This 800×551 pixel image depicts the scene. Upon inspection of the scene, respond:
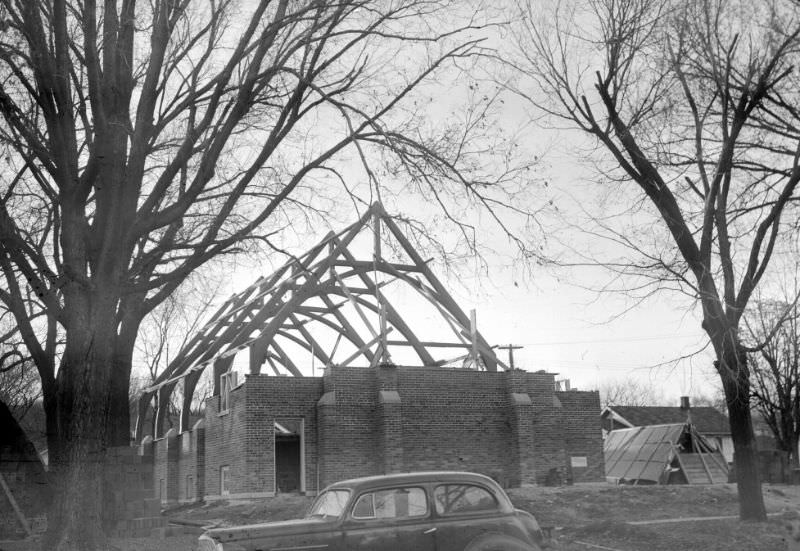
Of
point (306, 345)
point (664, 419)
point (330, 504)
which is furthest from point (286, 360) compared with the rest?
point (664, 419)

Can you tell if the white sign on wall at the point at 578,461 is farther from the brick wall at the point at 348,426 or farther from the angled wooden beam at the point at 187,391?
the angled wooden beam at the point at 187,391

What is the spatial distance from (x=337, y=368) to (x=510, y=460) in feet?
19.6

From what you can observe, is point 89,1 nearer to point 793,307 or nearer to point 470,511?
point 470,511

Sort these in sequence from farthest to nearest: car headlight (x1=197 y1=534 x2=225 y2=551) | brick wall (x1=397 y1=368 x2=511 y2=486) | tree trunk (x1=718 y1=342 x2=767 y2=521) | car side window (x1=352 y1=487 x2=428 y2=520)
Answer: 1. brick wall (x1=397 y1=368 x2=511 y2=486)
2. tree trunk (x1=718 y1=342 x2=767 y2=521)
3. car side window (x1=352 y1=487 x2=428 y2=520)
4. car headlight (x1=197 y1=534 x2=225 y2=551)

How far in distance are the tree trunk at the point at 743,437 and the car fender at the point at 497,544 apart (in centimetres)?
838

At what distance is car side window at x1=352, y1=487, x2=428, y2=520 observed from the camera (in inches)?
314

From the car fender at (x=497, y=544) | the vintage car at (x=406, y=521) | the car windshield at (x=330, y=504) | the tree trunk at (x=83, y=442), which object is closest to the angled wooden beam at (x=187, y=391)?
the tree trunk at (x=83, y=442)

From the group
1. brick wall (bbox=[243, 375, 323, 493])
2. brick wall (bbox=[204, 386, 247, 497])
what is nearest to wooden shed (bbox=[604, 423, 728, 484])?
brick wall (bbox=[243, 375, 323, 493])

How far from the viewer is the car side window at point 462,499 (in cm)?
825

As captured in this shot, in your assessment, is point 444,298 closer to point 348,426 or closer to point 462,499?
point 348,426

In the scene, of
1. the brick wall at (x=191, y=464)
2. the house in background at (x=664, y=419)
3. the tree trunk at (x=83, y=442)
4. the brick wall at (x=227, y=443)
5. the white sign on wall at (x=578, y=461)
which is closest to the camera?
the tree trunk at (x=83, y=442)

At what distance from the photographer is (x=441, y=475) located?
27.4 ft

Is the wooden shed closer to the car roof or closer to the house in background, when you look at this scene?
the house in background

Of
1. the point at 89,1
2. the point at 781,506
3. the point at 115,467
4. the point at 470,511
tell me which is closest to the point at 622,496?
the point at 781,506
